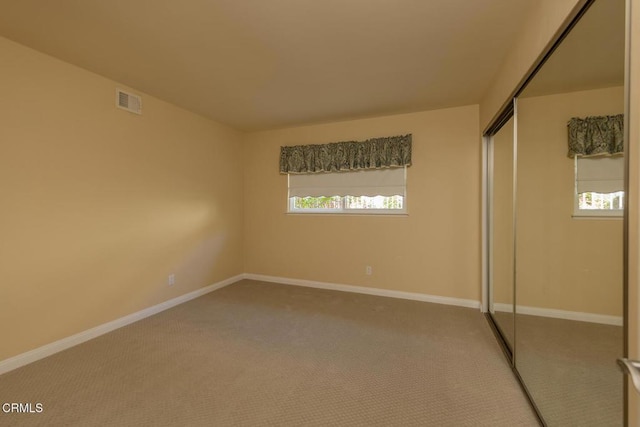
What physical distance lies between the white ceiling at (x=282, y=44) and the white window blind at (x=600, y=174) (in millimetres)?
1130

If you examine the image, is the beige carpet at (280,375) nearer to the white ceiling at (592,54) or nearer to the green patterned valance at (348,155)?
the white ceiling at (592,54)

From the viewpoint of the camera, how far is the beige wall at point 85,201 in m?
2.10

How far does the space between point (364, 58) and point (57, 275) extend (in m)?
3.16

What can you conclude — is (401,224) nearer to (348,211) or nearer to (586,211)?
(348,211)

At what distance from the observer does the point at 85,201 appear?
2523 mm

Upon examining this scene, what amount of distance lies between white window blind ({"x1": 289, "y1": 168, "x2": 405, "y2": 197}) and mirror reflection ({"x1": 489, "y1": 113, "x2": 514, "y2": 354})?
1.10 metres

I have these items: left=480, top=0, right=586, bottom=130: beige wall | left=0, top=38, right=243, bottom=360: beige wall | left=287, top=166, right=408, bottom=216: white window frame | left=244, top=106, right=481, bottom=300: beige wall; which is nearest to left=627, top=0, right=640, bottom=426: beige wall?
left=480, top=0, right=586, bottom=130: beige wall

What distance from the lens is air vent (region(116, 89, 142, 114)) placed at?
275cm

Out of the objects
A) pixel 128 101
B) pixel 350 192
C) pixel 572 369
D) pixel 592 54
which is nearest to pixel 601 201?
pixel 592 54

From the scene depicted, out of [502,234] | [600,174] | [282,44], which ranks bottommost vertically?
[502,234]

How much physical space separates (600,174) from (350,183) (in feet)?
9.39

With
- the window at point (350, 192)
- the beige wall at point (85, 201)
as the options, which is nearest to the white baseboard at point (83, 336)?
the beige wall at point (85, 201)

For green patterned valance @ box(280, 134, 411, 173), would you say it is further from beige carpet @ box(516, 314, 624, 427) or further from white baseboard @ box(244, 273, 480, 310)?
beige carpet @ box(516, 314, 624, 427)

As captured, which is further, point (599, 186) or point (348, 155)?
point (348, 155)
